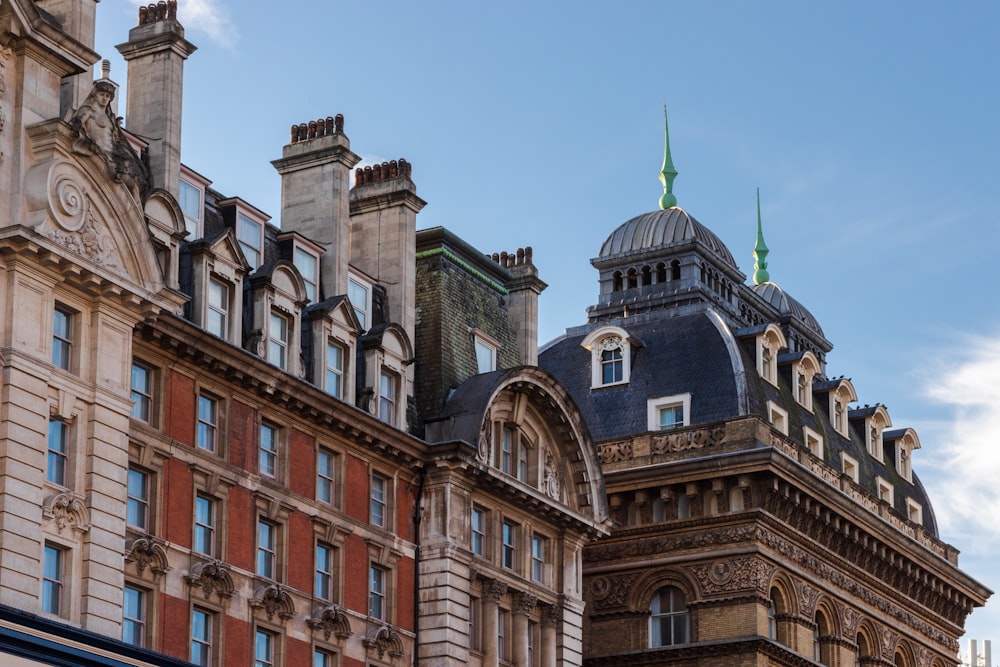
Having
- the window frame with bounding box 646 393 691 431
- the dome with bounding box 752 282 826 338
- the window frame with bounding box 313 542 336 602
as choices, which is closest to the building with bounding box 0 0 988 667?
the window frame with bounding box 313 542 336 602

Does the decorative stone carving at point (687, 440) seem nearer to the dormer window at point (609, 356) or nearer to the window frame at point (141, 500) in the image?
the dormer window at point (609, 356)

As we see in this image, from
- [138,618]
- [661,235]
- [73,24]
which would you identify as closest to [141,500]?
[138,618]

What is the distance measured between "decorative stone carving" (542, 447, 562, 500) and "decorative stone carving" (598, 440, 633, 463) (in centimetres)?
965

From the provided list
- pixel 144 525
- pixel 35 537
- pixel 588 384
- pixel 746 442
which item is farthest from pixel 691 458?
pixel 35 537

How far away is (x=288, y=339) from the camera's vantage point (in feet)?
185

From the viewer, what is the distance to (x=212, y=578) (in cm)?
5169

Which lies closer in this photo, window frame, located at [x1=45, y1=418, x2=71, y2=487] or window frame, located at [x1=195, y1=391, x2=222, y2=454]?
window frame, located at [x1=45, y1=418, x2=71, y2=487]

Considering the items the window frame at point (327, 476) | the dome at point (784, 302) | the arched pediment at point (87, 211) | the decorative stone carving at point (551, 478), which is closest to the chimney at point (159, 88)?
the arched pediment at point (87, 211)

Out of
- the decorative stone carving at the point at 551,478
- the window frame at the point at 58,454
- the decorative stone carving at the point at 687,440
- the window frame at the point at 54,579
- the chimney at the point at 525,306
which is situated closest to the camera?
the window frame at the point at 54,579

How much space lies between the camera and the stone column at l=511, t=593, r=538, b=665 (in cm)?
6244

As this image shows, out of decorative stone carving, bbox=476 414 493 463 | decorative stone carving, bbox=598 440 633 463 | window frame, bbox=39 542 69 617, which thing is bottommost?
window frame, bbox=39 542 69 617

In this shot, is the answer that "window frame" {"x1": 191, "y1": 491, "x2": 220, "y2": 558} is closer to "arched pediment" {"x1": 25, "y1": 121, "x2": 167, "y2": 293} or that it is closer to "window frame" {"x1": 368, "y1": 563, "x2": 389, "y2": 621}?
"arched pediment" {"x1": 25, "y1": 121, "x2": 167, "y2": 293}

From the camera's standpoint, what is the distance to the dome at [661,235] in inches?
3440

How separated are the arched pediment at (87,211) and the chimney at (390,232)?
14.3 meters
